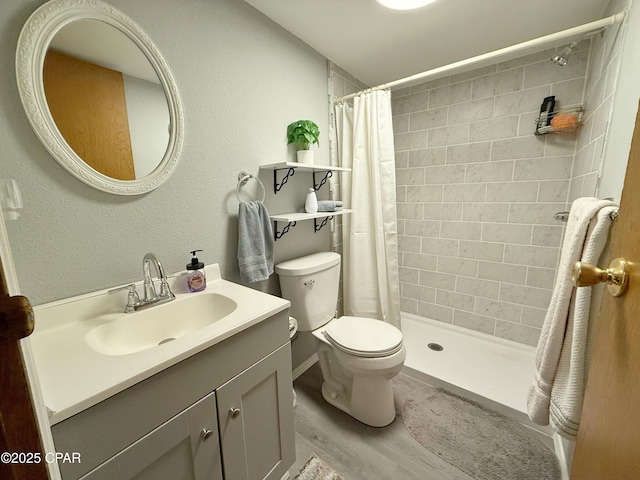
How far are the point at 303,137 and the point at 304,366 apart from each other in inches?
60.5

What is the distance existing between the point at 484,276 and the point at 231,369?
6.78 ft

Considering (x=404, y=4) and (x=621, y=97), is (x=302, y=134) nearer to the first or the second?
(x=404, y=4)

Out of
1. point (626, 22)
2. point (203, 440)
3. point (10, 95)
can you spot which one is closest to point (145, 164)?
point (10, 95)

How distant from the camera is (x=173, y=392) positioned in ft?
2.29

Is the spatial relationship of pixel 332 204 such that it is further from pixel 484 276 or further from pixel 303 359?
pixel 484 276

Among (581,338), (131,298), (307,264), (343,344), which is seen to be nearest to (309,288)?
(307,264)

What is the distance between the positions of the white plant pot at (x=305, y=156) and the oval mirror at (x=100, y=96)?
0.65m

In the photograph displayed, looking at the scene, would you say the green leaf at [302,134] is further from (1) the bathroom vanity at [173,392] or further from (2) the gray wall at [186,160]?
(1) the bathroom vanity at [173,392]

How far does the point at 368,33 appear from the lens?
1.54 m

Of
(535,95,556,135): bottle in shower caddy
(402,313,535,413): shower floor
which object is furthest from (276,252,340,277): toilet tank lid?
(535,95,556,135): bottle in shower caddy

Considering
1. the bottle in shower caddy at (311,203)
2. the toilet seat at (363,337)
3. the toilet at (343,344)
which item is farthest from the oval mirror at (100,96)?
the toilet seat at (363,337)

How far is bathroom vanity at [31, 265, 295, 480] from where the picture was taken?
58 cm

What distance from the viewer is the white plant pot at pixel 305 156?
155 cm

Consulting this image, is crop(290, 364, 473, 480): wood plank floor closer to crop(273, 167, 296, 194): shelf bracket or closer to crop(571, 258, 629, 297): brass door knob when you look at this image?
crop(571, 258, 629, 297): brass door knob
